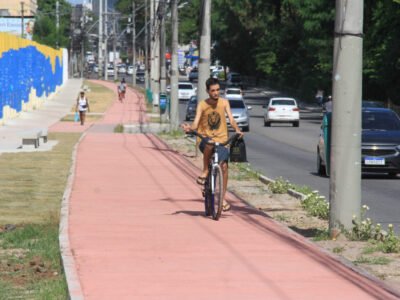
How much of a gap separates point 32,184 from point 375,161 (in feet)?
26.5

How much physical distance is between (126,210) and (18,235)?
3.03 metres

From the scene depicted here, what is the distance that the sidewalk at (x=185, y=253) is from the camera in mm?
10734

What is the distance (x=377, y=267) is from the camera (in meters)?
12.5

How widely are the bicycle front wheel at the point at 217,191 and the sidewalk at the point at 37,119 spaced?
1858cm

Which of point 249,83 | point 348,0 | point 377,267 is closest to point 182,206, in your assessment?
point 348,0

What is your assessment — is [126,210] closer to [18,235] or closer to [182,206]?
[182,206]

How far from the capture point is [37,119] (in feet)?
215

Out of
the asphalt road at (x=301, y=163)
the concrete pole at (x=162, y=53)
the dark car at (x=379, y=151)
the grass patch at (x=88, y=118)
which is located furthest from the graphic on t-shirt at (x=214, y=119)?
the grass patch at (x=88, y=118)

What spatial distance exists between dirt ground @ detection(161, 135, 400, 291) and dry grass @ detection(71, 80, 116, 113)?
55.2 metres

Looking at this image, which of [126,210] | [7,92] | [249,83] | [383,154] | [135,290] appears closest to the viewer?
[135,290]

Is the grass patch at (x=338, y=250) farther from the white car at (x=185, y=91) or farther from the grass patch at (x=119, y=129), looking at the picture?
the white car at (x=185, y=91)

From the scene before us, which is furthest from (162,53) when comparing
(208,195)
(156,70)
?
(208,195)

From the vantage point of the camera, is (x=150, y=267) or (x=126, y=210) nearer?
(x=150, y=267)

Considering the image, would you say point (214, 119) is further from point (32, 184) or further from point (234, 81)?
point (234, 81)
